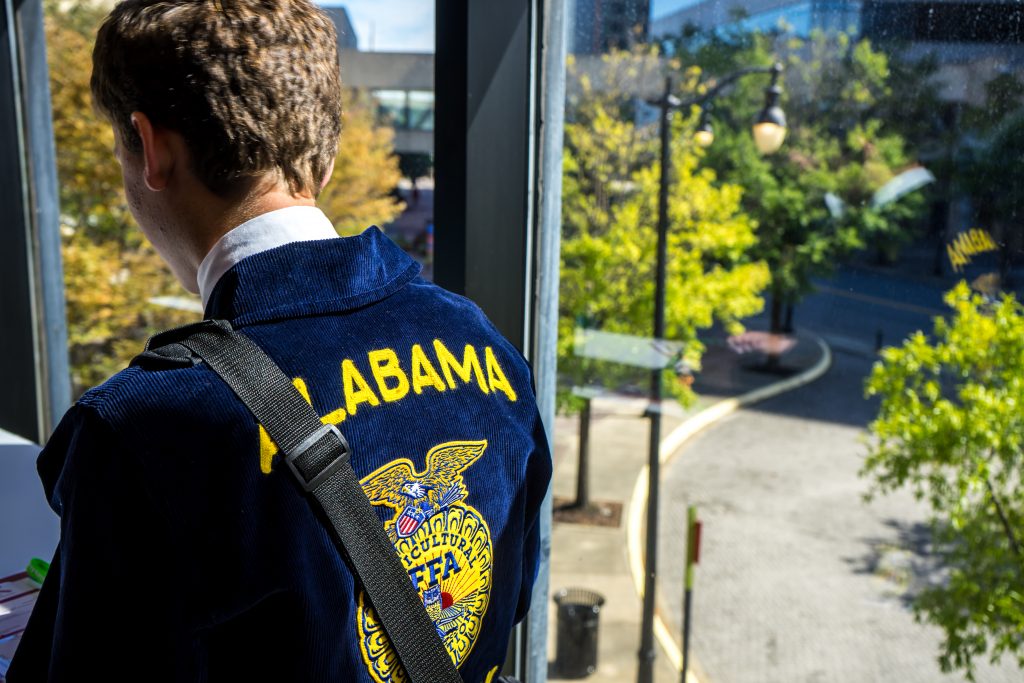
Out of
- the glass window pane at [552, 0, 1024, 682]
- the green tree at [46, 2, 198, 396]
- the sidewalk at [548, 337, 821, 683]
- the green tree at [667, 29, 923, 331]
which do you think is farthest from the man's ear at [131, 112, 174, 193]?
the green tree at [46, 2, 198, 396]

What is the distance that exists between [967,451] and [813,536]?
3.81ft

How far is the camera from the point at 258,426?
33.3 inches

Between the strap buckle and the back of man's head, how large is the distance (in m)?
0.33

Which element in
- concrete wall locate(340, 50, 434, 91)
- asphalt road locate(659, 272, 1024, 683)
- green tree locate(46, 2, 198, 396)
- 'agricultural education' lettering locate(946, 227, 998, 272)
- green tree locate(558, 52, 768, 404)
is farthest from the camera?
green tree locate(46, 2, 198, 396)

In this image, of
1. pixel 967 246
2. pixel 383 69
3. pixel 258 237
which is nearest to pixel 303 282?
pixel 258 237

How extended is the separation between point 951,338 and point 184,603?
1.66 m

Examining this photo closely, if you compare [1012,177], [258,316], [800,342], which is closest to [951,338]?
[1012,177]

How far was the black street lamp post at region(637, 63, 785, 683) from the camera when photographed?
248 cm

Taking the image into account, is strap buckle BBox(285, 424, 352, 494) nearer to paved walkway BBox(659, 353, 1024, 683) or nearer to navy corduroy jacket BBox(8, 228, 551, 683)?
navy corduroy jacket BBox(8, 228, 551, 683)

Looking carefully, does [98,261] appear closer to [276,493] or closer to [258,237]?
[258,237]

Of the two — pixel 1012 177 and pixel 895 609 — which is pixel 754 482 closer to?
pixel 895 609

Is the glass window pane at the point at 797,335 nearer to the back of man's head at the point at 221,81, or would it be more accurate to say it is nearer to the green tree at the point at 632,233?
the green tree at the point at 632,233

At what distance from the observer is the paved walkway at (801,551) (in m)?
2.45

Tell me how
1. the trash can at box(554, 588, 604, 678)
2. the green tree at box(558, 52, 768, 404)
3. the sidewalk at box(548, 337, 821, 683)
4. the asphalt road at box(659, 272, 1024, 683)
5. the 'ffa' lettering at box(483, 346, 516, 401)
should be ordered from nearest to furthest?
the 'ffa' lettering at box(483, 346, 516, 401)
the asphalt road at box(659, 272, 1024, 683)
the green tree at box(558, 52, 768, 404)
the sidewalk at box(548, 337, 821, 683)
the trash can at box(554, 588, 604, 678)
